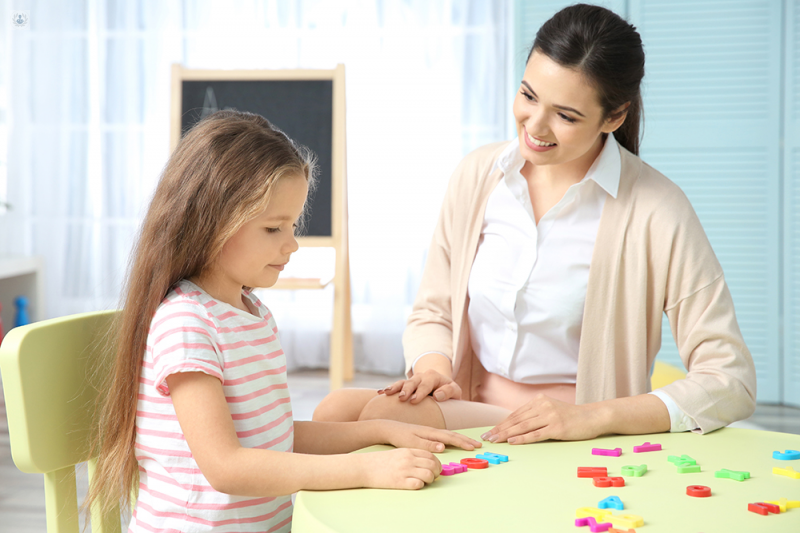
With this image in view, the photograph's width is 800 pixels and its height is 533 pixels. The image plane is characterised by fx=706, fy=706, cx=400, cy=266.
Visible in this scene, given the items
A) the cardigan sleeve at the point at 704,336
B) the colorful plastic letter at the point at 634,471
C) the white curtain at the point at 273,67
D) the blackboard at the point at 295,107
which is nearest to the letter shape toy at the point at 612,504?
the colorful plastic letter at the point at 634,471

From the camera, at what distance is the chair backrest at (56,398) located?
847 millimetres

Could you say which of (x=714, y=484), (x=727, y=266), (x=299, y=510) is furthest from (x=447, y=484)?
(x=727, y=266)

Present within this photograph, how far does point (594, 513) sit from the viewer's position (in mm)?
703

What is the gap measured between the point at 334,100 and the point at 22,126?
2.23 m

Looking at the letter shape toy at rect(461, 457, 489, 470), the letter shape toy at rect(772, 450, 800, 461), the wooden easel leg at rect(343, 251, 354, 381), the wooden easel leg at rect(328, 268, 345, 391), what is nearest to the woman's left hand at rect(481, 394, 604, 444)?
the letter shape toy at rect(461, 457, 489, 470)

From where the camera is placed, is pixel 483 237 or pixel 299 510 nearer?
pixel 299 510

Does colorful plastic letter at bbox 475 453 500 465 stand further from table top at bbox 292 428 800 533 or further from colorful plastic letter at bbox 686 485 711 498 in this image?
colorful plastic letter at bbox 686 485 711 498

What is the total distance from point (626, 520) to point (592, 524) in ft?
0.12

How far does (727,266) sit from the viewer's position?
341 centimetres

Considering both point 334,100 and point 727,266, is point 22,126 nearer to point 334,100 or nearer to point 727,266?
point 334,100

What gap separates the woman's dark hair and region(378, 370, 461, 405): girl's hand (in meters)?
0.58

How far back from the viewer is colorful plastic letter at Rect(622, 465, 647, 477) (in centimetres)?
84

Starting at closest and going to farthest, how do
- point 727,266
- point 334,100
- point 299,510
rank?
1. point 299,510
2. point 334,100
3. point 727,266

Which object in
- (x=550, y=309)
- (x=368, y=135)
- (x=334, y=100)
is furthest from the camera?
(x=368, y=135)
